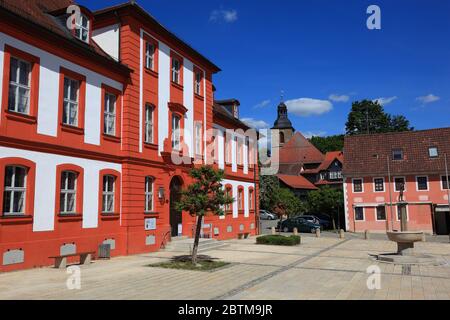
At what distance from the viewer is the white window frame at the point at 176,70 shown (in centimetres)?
2261

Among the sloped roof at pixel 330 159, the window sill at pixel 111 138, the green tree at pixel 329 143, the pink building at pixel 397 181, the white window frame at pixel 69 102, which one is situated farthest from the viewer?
the green tree at pixel 329 143

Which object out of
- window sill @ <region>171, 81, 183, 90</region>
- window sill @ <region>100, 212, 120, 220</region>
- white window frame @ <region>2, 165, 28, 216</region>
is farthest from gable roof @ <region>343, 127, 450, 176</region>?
white window frame @ <region>2, 165, 28, 216</region>

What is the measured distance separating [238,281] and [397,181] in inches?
1289

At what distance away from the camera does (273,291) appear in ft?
33.6

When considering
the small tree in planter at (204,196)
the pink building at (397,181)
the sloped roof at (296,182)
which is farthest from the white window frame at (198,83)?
the sloped roof at (296,182)

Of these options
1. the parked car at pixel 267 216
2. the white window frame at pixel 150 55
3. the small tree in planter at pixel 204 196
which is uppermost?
the white window frame at pixel 150 55

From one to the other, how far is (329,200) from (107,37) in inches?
1229

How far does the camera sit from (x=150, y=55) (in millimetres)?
20672

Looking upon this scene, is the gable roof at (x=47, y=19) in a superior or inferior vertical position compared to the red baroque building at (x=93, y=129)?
superior

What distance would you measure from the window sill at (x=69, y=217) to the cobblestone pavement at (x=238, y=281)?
182 centimetres

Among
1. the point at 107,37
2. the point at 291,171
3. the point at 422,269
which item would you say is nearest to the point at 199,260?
the point at 422,269

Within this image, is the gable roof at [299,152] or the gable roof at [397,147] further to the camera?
the gable roof at [299,152]

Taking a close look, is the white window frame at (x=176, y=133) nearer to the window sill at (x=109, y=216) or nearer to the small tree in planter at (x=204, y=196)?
the window sill at (x=109, y=216)

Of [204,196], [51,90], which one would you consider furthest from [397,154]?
[51,90]
